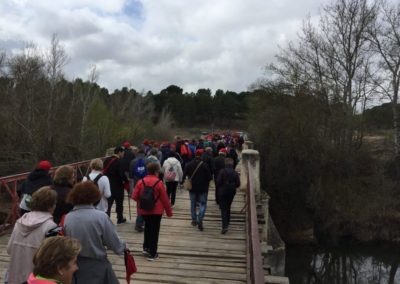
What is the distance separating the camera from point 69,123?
89.1ft

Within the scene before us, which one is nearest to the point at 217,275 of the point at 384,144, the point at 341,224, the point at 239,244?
the point at 239,244

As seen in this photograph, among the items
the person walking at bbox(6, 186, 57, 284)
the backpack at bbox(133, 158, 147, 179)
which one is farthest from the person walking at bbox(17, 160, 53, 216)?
the backpack at bbox(133, 158, 147, 179)

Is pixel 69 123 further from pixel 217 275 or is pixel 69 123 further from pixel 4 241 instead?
pixel 217 275

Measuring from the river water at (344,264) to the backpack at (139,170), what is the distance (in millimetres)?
16487

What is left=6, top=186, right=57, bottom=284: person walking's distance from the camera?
4.00 metres

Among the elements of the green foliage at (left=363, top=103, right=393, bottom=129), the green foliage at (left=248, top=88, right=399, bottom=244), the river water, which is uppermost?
the green foliage at (left=363, top=103, right=393, bottom=129)

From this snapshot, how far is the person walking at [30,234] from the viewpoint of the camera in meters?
4.00

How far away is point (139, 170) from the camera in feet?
33.1

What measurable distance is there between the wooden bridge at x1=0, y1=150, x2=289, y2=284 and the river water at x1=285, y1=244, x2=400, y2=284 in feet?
51.9

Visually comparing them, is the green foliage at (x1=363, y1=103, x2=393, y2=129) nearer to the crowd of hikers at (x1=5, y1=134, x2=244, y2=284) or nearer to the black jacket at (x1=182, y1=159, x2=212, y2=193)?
the black jacket at (x1=182, y1=159, x2=212, y2=193)

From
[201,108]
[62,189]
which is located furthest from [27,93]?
[201,108]

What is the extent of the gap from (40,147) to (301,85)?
20639mm

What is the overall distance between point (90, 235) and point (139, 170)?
6.17 metres

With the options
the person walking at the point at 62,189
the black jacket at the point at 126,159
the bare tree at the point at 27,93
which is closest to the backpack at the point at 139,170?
the black jacket at the point at 126,159
